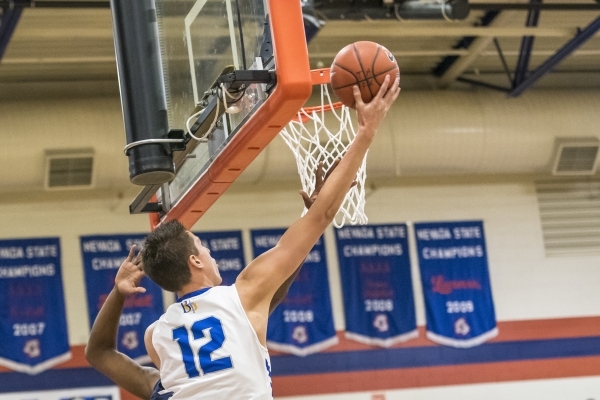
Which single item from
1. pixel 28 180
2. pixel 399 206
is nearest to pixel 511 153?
pixel 399 206

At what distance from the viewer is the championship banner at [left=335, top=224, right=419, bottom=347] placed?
11.0 meters

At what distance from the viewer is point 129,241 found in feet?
34.8

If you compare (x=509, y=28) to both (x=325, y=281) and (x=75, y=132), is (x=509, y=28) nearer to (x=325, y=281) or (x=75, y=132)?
(x=325, y=281)

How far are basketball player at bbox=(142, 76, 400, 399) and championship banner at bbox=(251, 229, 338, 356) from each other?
7.40m

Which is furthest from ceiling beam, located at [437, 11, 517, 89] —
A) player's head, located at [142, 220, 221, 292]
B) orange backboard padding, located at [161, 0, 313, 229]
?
player's head, located at [142, 220, 221, 292]

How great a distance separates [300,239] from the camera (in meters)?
3.16

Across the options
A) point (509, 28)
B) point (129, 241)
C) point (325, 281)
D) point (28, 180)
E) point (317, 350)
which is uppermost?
point (509, 28)

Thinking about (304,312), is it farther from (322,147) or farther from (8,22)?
(8,22)

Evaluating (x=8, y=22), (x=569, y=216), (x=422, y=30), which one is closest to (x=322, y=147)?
(x=8, y=22)

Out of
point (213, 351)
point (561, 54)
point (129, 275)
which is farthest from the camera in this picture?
point (561, 54)

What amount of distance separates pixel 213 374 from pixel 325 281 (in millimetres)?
7961

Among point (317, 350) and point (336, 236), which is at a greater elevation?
point (336, 236)

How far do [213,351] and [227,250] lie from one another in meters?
7.83

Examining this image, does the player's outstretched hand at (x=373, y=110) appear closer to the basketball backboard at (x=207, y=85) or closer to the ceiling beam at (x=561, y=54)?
the basketball backboard at (x=207, y=85)
